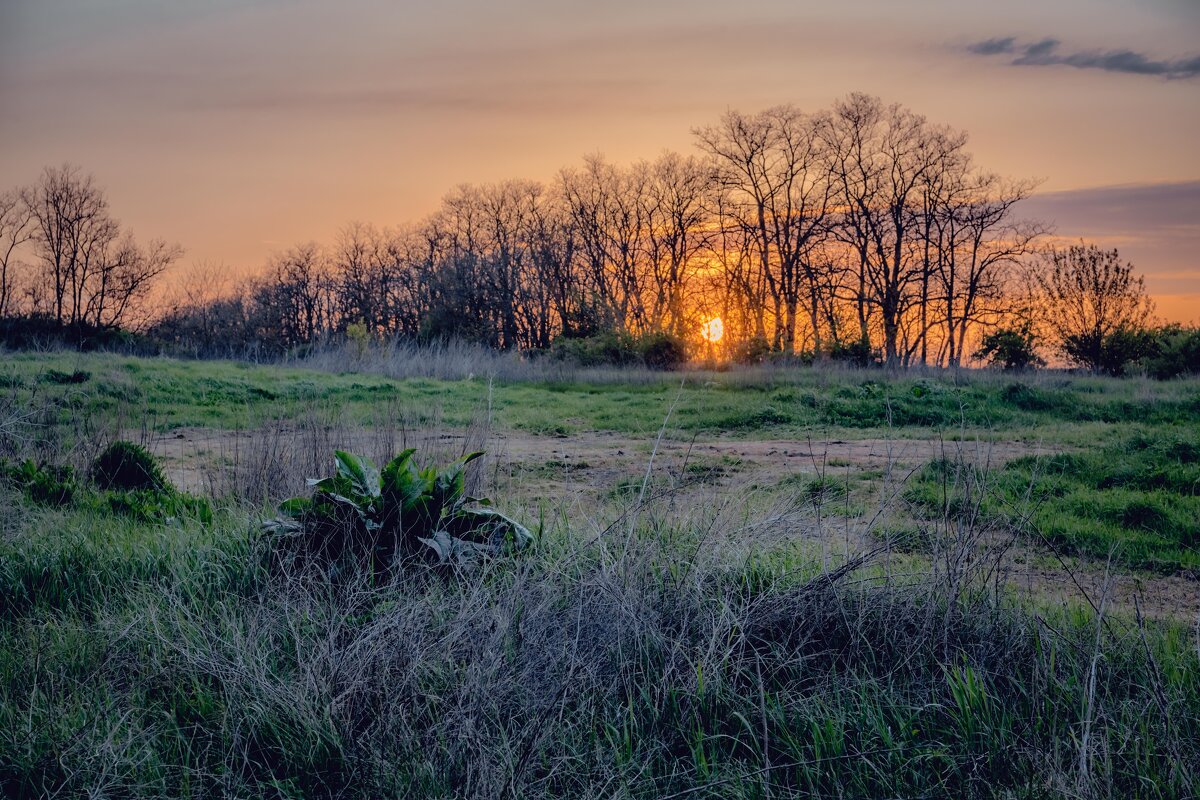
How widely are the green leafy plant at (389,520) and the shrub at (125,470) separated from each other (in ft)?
8.22

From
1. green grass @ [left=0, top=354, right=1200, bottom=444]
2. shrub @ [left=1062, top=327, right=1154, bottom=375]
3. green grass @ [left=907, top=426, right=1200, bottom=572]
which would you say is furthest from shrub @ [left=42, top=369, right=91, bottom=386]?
shrub @ [left=1062, top=327, right=1154, bottom=375]

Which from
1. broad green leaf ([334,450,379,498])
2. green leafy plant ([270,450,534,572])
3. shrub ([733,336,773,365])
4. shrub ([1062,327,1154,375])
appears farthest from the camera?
shrub ([1062,327,1154,375])

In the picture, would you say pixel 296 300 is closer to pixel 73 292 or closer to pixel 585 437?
pixel 73 292

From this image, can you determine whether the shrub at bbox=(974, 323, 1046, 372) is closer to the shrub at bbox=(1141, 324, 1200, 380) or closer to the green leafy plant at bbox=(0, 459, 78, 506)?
the shrub at bbox=(1141, 324, 1200, 380)

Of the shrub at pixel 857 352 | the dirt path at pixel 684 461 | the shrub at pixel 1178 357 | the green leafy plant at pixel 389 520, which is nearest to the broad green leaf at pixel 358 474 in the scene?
the green leafy plant at pixel 389 520

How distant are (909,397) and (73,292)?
4669cm

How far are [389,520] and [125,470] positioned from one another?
3.18 meters

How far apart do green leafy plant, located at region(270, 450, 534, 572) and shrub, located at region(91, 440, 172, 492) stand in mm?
2505

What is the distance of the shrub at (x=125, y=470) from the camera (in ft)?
19.1

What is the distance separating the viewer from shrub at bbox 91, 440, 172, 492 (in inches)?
230

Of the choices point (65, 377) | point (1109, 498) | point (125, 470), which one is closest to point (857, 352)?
point (1109, 498)

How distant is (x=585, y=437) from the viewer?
10.8m

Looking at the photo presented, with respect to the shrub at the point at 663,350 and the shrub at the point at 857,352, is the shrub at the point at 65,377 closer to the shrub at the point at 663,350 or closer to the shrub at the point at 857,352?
the shrub at the point at 663,350

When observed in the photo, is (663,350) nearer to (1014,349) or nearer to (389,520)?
(1014,349)
